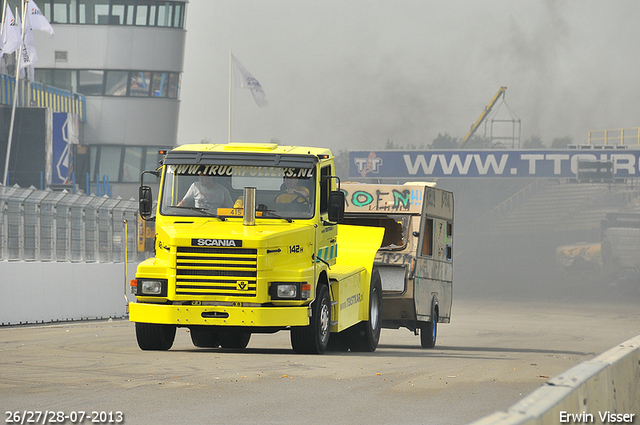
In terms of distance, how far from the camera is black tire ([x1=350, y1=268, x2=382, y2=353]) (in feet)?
51.1

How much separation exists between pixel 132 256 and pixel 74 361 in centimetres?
1785

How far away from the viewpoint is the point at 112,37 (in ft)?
191

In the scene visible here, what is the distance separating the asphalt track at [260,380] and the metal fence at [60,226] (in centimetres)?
363

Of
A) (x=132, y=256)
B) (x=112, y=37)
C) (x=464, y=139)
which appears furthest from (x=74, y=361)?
(x=464, y=139)

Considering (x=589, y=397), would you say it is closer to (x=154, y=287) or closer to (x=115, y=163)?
(x=154, y=287)

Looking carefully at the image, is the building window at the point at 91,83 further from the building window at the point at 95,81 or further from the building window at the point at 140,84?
the building window at the point at 140,84

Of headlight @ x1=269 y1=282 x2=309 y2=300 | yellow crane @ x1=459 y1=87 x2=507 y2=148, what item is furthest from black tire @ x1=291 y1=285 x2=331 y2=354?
yellow crane @ x1=459 y1=87 x2=507 y2=148

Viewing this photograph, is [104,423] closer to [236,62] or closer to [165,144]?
[236,62]

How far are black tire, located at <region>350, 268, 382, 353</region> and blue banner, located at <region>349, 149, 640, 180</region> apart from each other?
55.6 metres

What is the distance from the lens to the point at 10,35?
1700 inches

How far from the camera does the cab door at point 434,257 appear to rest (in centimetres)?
1817

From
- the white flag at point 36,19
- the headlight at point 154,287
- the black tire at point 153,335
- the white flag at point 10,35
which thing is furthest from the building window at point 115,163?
the headlight at point 154,287

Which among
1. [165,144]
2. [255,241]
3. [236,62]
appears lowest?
[255,241]

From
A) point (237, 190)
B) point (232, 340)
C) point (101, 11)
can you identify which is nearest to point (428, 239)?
point (232, 340)
